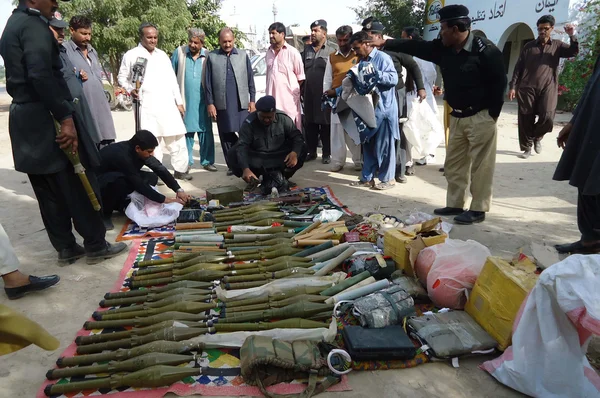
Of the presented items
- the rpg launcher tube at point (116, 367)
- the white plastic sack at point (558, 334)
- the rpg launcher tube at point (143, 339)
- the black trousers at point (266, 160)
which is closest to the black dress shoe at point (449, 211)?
the black trousers at point (266, 160)

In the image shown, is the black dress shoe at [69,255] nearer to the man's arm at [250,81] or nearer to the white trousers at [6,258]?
the white trousers at [6,258]

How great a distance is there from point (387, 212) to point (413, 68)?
7.62 ft

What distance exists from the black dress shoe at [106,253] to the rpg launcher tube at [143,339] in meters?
1.34

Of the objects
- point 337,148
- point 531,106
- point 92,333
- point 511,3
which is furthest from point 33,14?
point 511,3

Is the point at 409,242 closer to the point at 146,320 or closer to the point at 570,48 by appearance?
the point at 146,320

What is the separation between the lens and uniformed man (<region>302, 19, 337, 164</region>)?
681 cm

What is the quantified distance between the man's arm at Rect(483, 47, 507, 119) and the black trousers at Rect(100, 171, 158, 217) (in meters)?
3.61

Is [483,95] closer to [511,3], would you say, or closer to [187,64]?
[187,64]

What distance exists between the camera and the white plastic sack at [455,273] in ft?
9.16

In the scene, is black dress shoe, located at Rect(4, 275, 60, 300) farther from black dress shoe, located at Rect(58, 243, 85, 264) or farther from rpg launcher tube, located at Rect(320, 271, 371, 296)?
rpg launcher tube, located at Rect(320, 271, 371, 296)

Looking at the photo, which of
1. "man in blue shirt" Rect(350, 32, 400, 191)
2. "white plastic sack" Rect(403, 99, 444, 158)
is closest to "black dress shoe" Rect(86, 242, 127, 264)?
"man in blue shirt" Rect(350, 32, 400, 191)

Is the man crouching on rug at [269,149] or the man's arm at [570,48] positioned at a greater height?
the man's arm at [570,48]

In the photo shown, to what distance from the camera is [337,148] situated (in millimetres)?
6605

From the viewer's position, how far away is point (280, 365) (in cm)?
227
